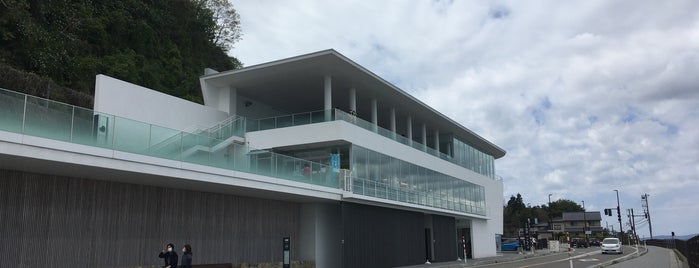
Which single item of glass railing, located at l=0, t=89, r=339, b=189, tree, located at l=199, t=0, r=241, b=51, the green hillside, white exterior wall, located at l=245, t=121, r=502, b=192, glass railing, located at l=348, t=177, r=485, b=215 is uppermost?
tree, located at l=199, t=0, r=241, b=51

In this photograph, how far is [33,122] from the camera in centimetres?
1426

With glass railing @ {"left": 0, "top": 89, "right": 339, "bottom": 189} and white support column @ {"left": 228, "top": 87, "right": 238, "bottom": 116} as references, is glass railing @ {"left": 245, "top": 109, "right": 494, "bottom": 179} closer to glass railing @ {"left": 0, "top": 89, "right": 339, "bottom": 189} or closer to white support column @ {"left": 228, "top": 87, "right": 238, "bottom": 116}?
white support column @ {"left": 228, "top": 87, "right": 238, "bottom": 116}

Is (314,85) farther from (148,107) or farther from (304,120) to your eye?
(148,107)

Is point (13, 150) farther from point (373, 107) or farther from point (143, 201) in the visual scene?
point (373, 107)

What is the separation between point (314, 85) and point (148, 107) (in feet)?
31.4

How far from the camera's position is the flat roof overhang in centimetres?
2788

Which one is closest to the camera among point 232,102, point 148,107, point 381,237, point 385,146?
point 148,107

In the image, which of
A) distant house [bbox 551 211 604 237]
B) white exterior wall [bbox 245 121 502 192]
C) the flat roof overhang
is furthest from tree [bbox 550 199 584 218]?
white exterior wall [bbox 245 121 502 192]

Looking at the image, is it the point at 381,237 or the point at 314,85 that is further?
the point at 314,85

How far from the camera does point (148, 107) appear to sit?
25422 mm

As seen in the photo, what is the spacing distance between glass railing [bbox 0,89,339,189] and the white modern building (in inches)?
1.8

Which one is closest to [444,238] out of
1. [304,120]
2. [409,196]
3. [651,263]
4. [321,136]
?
[409,196]

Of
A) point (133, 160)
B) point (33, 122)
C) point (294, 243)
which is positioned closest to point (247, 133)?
point (294, 243)

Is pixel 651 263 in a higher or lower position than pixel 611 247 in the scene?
lower
